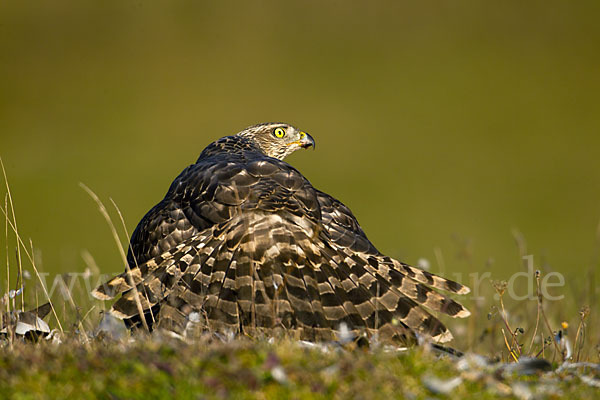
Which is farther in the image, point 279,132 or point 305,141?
point 305,141

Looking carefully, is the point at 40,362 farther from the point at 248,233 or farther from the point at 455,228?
the point at 455,228

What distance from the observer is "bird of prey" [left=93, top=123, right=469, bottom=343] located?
554 centimetres

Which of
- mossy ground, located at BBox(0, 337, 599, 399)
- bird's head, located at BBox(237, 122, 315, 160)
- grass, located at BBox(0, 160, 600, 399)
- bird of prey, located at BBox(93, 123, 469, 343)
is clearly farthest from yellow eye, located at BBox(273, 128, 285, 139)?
mossy ground, located at BBox(0, 337, 599, 399)

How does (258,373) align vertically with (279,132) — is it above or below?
below

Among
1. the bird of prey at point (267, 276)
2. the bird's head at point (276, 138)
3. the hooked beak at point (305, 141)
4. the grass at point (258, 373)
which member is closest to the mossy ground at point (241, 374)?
the grass at point (258, 373)

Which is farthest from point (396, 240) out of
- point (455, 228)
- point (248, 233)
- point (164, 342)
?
point (164, 342)

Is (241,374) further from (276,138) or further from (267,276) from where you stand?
(276,138)

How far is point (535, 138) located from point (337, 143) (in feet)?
31.7

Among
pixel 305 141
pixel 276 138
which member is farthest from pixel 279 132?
pixel 305 141

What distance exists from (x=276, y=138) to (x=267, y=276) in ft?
15.3

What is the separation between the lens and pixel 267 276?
5.77 meters

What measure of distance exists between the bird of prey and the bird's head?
311cm

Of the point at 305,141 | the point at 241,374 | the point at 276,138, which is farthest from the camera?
the point at 305,141

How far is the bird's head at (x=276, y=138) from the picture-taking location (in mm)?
10102
